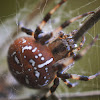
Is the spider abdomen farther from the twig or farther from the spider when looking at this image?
the twig

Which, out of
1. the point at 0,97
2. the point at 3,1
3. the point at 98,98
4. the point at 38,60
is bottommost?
the point at 98,98

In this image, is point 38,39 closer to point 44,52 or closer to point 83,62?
point 44,52

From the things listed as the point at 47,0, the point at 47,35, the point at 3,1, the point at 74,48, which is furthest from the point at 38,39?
the point at 3,1

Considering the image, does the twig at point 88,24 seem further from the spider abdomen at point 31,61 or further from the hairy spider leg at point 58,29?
the spider abdomen at point 31,61

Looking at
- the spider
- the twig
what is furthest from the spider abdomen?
the twig

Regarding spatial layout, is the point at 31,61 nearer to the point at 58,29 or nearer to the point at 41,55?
the point at 41,55

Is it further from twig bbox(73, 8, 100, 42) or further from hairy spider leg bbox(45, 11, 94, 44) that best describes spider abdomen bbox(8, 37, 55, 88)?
twig bbox(73, 8, 100, 42)

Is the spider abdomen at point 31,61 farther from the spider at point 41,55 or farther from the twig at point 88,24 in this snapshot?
the twig at point 88,24

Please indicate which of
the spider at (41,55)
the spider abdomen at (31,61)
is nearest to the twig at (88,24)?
the spider at (41,55)
